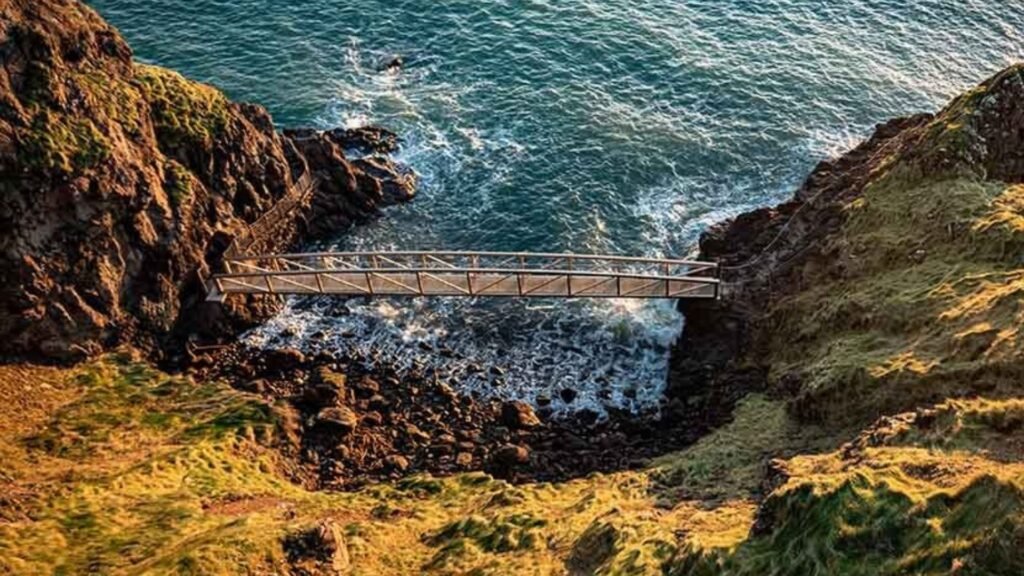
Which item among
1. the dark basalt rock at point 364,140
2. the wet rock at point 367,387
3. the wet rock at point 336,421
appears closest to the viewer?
the wet rock at point 336,421

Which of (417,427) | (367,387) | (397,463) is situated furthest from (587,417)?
(367,387)

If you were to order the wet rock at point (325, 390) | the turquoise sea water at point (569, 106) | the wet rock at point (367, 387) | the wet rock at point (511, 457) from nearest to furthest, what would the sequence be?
the wet rock at point (511, 457) → the wet rock at point (325, 390) → the wet rock at point (367, 387) → the turquoise sea water at point (569, 106)

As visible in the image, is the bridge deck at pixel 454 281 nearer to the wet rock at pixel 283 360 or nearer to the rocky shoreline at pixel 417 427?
the wet rock at pixel 283 360

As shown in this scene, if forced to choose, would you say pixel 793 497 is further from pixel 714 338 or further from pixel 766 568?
pixel 714 338

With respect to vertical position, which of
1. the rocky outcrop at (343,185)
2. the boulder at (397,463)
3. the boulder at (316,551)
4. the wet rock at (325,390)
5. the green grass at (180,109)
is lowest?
the boulder at (397,463)

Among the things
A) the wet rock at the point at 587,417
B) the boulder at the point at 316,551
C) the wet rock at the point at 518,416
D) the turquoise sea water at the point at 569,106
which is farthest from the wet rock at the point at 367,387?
the boulder at the point at 316,551

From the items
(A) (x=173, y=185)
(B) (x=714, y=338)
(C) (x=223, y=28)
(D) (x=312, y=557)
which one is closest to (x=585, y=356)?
(B) (x=714, y=338)

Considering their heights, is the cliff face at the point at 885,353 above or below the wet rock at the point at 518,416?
above

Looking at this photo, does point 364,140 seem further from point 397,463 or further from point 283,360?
point 397,463

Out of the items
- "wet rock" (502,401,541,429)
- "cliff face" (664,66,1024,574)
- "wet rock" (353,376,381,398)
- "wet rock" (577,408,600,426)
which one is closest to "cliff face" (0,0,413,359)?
"wet rock" (353,376,381,398)
